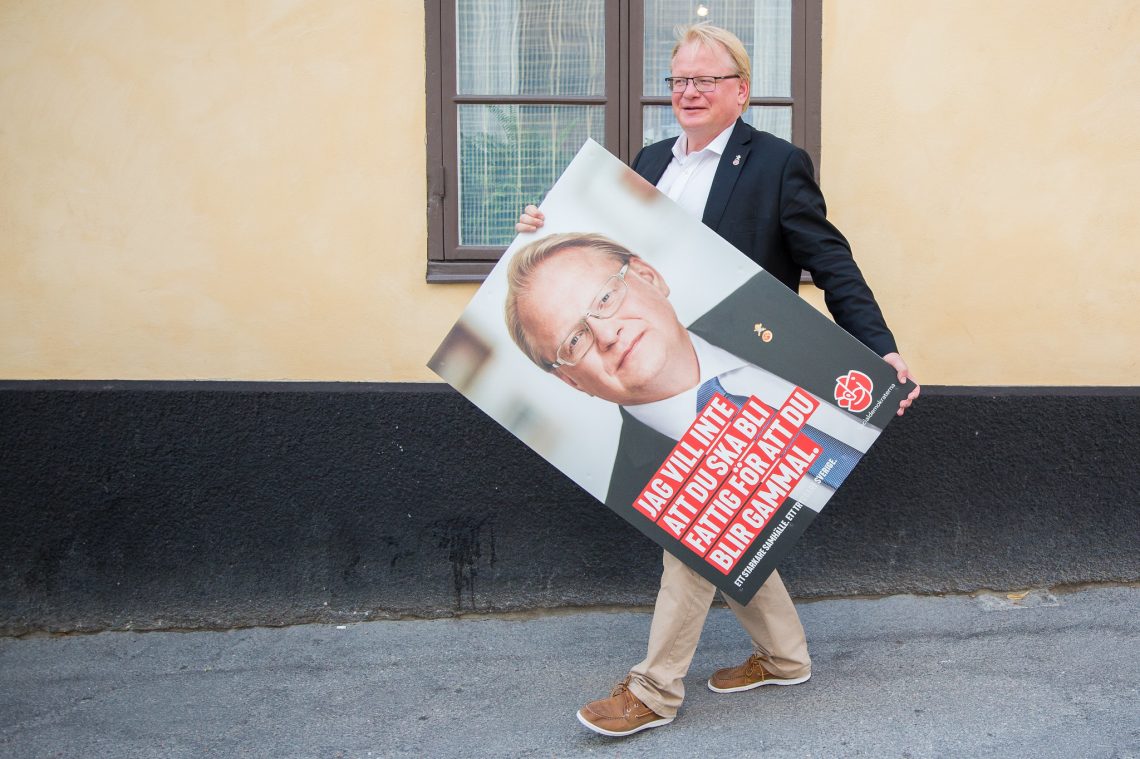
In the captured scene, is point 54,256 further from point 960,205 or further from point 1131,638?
point 1131,638

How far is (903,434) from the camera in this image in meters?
4.34

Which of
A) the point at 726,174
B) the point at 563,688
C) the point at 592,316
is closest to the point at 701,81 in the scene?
the point at 726,174

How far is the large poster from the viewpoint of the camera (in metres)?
3.04

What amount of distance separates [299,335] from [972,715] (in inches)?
108

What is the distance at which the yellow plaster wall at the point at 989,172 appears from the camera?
4.25 meters

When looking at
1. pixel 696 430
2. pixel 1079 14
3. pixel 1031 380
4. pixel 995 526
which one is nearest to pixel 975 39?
pixel 1079 14

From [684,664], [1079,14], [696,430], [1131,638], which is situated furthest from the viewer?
[1079,14]

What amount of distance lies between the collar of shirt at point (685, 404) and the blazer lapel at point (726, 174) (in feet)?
1.33

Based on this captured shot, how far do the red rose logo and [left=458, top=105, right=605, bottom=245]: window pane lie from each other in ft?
5.91

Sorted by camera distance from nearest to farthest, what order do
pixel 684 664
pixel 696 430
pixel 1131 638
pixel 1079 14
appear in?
pixel 696 430, pixel 684 664, pixel 1131 638, pixel 1079 14

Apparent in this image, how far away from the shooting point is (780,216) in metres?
3.23

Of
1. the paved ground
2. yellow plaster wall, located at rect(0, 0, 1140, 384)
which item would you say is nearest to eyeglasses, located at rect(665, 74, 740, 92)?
yellow plaster wall, located at rect(0, 0, 1140, 384)

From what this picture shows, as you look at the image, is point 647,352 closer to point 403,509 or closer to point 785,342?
point 785,342

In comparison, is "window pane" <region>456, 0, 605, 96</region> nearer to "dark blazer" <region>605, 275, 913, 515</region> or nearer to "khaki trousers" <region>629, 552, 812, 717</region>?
"dark blazer" <region>605, 275, 913, 515</region>
